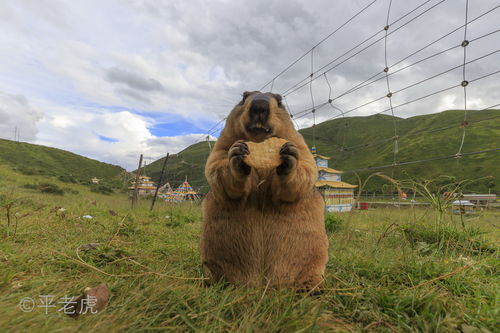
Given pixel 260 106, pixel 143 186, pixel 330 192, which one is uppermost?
pixel 260 106

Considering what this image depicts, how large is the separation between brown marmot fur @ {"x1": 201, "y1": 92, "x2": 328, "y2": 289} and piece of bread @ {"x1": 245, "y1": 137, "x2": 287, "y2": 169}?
0.05 m

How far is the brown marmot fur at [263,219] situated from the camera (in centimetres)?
205

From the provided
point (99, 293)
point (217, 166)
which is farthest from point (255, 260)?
point (99, 293)

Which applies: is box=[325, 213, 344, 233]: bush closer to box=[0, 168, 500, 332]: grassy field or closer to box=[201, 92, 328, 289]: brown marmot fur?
box=[0, 168, 500, 332]: grassy field

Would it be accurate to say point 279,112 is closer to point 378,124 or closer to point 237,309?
point 237,309

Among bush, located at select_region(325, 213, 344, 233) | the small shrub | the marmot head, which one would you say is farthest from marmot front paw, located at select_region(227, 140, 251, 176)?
bush, located at select_region(325, 213, 344, 233)

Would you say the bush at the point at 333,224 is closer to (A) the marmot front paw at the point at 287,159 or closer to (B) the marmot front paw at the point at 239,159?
(A) the marmot front paw at the point at 287,159

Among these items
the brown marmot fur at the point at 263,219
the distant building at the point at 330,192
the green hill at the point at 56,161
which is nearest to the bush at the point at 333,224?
the distant building at the point at 330,192

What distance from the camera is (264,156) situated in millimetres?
1974

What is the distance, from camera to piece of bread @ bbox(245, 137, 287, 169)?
1.93 meters

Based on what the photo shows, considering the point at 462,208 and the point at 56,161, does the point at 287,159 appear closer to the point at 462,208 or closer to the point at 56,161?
the point at 462,208

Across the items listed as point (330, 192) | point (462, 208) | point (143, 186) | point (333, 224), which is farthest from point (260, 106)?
point (143, 186)

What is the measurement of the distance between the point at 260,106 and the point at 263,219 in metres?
0.94

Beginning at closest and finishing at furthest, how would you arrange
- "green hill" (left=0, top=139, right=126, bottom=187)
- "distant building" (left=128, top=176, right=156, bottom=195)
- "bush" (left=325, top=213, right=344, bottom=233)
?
"bush" (left=325, top=213, right=344, bottom=233), "distant building" (left=128, top=176, right=156, bottom=195), "green hill" (left=0, top=139, right=126, bottom=187)
